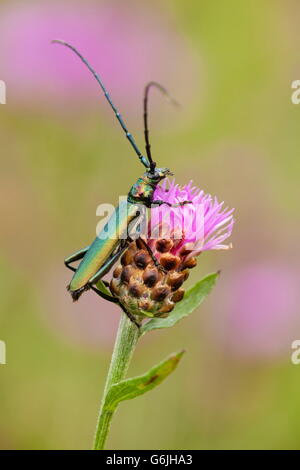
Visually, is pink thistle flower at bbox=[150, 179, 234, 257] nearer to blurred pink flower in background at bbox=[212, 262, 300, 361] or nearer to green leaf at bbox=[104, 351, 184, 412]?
green leaf at bbox=[104, 351, 184, 412]

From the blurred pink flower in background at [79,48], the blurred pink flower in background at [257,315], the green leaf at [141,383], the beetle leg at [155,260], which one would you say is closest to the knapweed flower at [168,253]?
the beetle leg at [155,260]

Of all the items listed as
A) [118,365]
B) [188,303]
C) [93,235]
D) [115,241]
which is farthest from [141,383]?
[93,235]

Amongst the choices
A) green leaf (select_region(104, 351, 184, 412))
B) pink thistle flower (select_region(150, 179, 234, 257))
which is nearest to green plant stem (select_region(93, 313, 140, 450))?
green leaf (select_region(104, 351, 184, 412))

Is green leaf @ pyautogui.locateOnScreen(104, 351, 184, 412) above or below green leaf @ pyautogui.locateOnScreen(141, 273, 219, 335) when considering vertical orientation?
below

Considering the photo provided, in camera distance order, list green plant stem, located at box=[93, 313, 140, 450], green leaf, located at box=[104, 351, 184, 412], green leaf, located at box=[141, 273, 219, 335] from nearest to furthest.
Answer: green leaf, located at box=[104, 351, 184, 412], green plant stem, located at box=[93, 313, 140, 450], green leaf, located at box=[141, 273, 219, 335]

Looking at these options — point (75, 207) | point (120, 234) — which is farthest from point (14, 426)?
point (120, 234)

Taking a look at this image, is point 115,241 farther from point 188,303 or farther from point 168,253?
point 188,303
